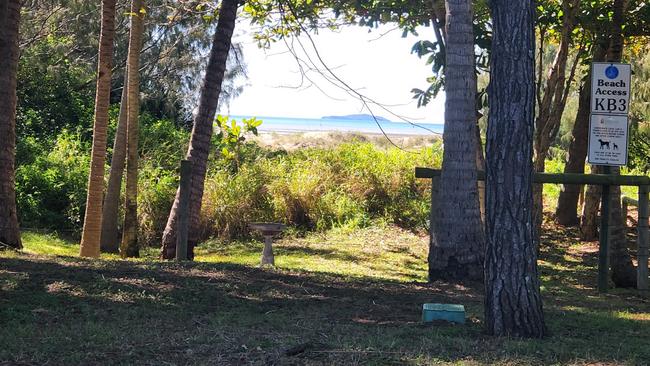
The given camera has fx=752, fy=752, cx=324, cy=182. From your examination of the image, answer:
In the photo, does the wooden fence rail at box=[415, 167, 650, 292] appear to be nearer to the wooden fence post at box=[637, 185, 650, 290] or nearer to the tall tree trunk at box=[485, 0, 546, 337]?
the wooden fence post at box=[637, 185, 650, 290]

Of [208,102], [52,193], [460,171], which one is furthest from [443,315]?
[52,193]

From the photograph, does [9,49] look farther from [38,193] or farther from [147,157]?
[147,157]

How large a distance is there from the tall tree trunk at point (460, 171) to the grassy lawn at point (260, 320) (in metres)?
0.35

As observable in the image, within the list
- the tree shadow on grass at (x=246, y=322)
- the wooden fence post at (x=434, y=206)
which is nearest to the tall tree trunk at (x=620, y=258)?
the tree shadow on grass at (x=246, y=322)

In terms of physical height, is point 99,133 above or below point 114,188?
above

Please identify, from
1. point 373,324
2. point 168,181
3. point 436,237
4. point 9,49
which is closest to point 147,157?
point 168,181

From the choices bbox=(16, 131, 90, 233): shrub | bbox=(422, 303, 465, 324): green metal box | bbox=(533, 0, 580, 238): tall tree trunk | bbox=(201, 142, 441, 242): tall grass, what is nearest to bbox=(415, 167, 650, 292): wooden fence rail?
bbox=(422, 303, 465, 324): green metal box

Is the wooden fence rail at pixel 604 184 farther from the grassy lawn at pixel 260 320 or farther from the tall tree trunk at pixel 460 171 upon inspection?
the grassy lawn at pixel 260 320

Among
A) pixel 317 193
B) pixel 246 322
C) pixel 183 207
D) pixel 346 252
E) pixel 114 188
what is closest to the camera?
pixel 246 322

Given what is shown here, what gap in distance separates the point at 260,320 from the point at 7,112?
552 cm

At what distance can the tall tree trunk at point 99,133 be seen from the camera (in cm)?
1209

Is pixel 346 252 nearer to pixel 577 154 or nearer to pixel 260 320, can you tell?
pixel 577 154

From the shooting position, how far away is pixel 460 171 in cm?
891

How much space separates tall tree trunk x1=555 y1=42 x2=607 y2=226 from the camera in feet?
52.6
